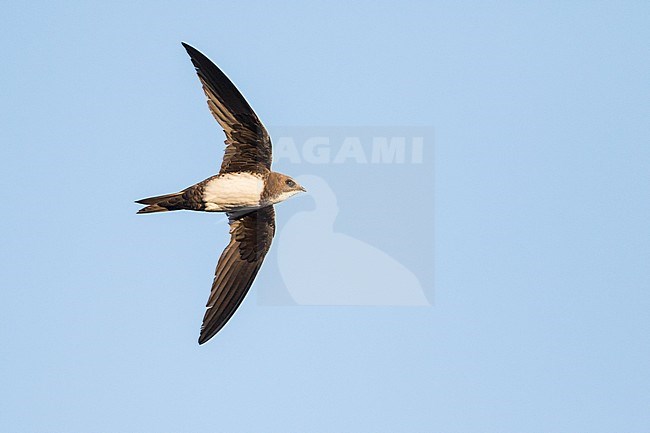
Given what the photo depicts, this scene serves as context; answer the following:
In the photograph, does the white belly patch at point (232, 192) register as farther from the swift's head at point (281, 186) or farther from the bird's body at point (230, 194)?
the swift's head at point (281, 186)

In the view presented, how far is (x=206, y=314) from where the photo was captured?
16453mm

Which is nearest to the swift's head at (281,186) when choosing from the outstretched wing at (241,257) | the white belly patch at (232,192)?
the white belly patch at (232,192)

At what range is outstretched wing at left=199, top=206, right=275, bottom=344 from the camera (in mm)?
16812

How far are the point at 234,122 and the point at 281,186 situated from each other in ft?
4.04

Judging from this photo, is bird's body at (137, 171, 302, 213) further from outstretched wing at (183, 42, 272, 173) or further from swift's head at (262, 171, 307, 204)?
outstretched wing at (183, 42, 272, 173)

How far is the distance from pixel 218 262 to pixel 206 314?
3.31 feet

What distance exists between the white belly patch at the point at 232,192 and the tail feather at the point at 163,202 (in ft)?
1.43

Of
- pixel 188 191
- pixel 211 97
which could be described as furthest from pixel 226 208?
pixel 211 97

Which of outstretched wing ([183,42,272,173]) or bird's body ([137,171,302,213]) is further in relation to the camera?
outstretched wing ([183,42,272,173])

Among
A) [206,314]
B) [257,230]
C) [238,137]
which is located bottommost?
[206,314]

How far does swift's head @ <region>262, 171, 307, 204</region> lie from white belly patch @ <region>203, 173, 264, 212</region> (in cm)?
11

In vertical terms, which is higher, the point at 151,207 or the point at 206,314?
the point at 151,207

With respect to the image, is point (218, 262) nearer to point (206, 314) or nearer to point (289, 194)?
point (206, 314)

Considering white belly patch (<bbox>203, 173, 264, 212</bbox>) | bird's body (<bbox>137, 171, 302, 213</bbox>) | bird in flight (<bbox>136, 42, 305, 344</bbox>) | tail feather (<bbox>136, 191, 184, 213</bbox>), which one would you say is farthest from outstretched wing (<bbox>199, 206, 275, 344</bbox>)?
tail feather (<bbox>136, 191, 184, 213</bbox>)
